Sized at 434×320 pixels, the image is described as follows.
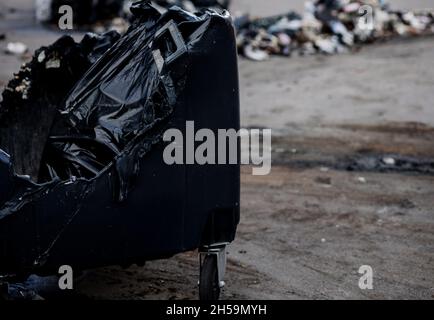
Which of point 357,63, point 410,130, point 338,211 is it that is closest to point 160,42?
point 338,211

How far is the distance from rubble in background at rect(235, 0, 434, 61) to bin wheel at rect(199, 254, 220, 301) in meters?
8.16

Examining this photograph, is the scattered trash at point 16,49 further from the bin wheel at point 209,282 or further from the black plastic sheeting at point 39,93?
the bin wheel at point 209,282

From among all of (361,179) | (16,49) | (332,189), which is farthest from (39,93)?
(16,49)

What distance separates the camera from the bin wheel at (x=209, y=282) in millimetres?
4715

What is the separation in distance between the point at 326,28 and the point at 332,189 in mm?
6535

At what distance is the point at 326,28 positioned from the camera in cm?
1338

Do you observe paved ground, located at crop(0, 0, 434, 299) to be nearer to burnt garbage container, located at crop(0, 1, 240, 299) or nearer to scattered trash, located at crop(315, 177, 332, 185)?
scattered trash, located at crop(315, 177, 332, 185)

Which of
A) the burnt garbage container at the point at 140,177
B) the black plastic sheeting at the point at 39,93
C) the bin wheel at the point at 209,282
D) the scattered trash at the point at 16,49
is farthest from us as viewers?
the scattered trash at the point at 16,49

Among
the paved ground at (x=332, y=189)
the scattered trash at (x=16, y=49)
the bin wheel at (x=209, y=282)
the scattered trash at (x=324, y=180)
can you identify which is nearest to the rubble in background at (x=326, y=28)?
the paved ground at (x=332, y=189)

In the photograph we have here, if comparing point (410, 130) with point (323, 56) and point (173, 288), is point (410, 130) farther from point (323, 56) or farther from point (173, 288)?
point (173, 288)

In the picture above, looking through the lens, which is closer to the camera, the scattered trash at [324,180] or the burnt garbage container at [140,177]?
the burnt garbage container at [140,177]

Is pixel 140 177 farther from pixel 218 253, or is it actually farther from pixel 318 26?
pixel 318 26

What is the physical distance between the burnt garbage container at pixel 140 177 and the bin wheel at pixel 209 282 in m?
0.01

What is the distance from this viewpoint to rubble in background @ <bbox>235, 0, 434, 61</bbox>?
1293 cm
